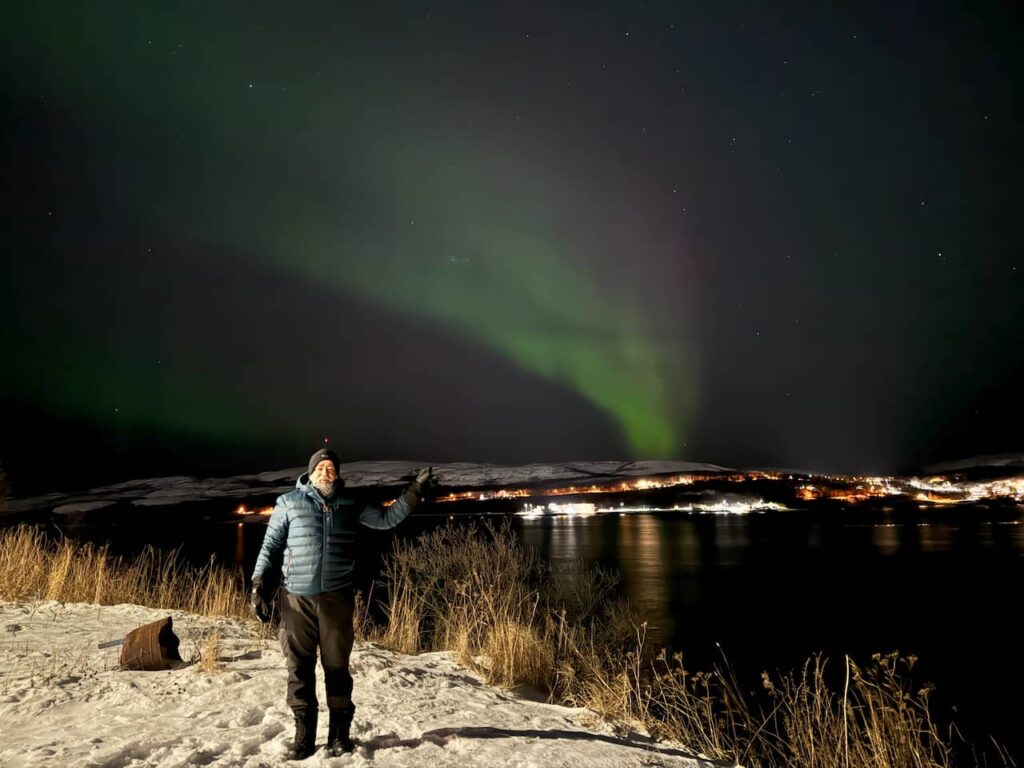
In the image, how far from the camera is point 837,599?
123 feet

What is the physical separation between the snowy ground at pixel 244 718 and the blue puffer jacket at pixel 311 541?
1.37 metres

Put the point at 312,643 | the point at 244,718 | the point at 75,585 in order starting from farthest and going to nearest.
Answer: the point at 75,585 → the point at 244,718 → the point at 312,643

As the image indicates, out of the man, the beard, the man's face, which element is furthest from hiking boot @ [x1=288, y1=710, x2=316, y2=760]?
the man's face

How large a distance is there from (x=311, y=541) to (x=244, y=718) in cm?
208

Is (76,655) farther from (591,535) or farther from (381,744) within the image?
(591,535)

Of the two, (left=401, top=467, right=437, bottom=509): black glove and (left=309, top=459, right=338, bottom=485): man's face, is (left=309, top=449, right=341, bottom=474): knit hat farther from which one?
(left=401, top=467, right=437, bottom=509): black glove

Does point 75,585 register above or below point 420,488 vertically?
below

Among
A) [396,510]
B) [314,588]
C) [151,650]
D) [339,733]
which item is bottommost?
[339,733]

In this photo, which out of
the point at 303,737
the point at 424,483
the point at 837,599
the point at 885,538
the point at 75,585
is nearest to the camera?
the point at 303,737

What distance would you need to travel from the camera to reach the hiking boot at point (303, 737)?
5320 mm

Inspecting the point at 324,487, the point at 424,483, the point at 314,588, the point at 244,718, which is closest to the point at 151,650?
the point at 244,718

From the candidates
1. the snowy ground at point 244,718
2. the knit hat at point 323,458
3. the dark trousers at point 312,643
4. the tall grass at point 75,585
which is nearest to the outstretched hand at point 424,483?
the knit hat at point 323,458

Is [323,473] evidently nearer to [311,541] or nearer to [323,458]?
[323,458]

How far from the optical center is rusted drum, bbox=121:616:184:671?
7367 millimetres
